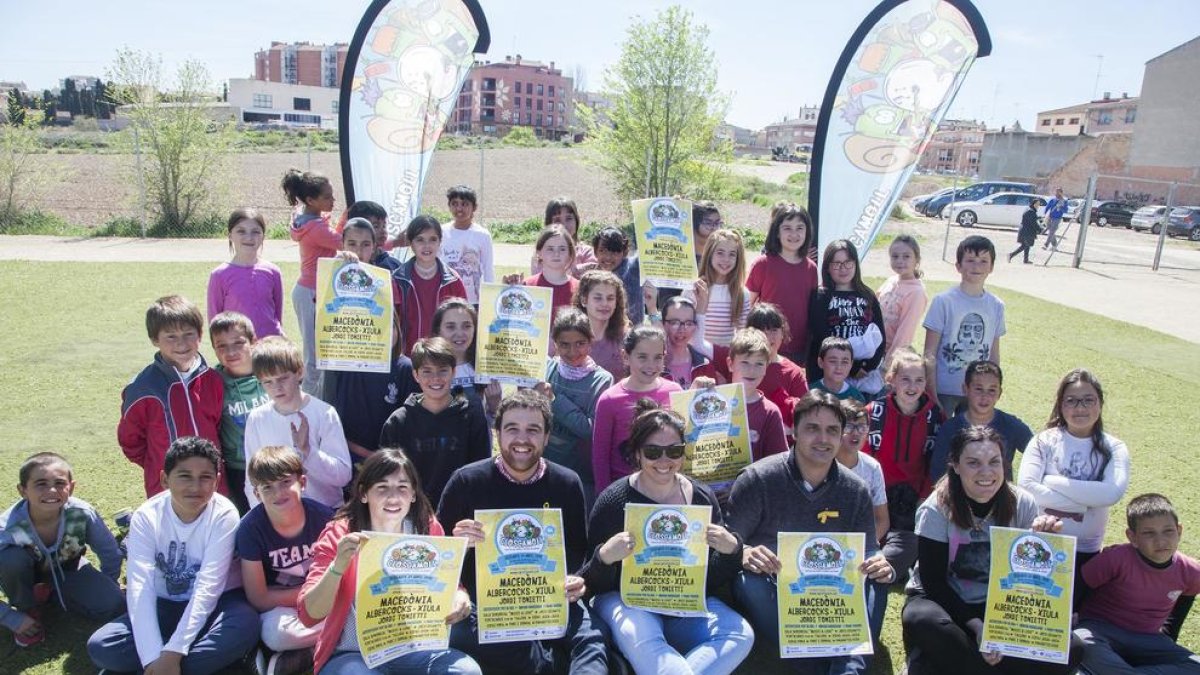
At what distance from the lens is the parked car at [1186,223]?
29703 mm

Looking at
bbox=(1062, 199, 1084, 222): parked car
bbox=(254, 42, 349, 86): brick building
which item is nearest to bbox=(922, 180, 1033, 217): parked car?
bbox=(1062, 199, 1084, 222): parked car

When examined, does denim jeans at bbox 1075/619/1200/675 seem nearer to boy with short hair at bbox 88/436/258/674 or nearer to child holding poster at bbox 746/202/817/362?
child holding poster at bbox 746/202/817/362

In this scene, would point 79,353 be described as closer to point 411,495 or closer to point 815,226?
point 411,495

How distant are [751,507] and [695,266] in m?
2.37

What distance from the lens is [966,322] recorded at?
544 centimetres

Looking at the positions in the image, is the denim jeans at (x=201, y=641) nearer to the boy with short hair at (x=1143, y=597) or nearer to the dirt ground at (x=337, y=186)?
the boy with short hair at (x=1143, y=597)

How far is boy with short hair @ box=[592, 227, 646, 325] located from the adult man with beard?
2.35 meters

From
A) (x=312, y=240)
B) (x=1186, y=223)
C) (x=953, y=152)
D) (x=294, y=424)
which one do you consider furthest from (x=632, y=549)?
(x=953, y=152)

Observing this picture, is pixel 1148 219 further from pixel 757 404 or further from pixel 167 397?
pixel 167 397

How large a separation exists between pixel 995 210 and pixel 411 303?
95.6 feet

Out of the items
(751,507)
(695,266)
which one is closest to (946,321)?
(695,266)

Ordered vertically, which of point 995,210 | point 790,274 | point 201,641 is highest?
point 995,210

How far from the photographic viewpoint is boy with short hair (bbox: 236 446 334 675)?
3338 millimetres

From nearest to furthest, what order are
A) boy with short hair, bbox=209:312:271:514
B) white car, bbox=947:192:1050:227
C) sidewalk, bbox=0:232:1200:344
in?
1. boy with short hair, bbox=209:312:271:514
2. sidewalk, bbox=0:232:1200:344
3. white car, bbox=947:192:1050:227
